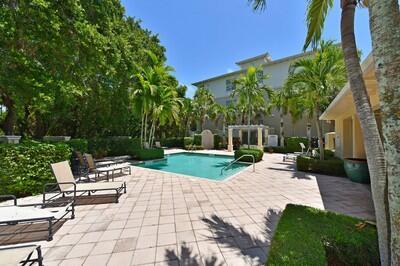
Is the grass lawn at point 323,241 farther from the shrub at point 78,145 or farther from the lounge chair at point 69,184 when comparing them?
the shrub at point 78,145

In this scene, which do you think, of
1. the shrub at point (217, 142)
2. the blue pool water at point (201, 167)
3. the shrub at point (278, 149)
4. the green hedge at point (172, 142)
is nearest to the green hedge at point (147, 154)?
the blue pool water at point (201, 167)

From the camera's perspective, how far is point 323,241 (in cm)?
310

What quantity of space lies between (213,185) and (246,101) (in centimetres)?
1079

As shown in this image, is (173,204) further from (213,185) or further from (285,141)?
(285,141)

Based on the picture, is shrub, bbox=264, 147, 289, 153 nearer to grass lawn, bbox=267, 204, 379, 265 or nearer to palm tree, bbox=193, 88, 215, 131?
palm tree, bbox=193, 88, 215, 131

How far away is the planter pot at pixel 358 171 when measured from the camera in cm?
746

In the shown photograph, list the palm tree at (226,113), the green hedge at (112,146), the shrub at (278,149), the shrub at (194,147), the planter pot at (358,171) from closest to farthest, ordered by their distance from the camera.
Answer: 1. the planter pot at (358,171)
2. the green hedge at (112,146)
3. the shrub at (278,149)
4. the shrub at (194,147)
5. the palm tree at (226,113)

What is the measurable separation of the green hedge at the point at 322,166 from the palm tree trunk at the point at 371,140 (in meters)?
7.96

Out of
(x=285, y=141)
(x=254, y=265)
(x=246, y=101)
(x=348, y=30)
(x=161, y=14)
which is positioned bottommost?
(x=254, y=265)

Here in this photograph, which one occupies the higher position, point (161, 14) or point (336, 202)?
point (161, 14)

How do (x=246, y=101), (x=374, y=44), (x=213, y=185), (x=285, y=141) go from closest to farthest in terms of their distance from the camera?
(x=374, y=44) < (x=213, y=185) < (x=246, y=101) < (x=285, y=141)

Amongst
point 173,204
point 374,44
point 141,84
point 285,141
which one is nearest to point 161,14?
point 141,84

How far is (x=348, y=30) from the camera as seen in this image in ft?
9.07

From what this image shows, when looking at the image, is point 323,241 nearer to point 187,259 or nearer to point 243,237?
point 243,237
